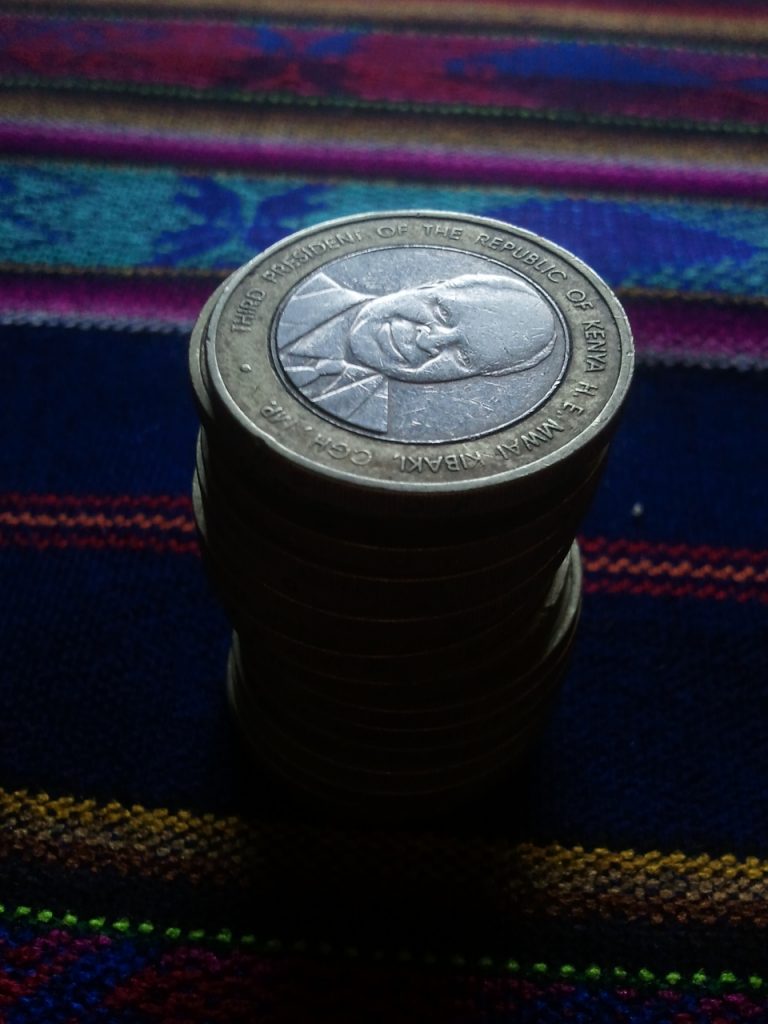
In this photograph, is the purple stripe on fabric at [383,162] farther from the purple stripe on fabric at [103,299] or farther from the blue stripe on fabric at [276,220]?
the purple stripe on fabric at [103,299]

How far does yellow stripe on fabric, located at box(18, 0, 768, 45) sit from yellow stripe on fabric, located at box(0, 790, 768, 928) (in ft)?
5.10

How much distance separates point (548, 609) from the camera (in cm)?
Answer: 78

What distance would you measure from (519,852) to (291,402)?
43 cm

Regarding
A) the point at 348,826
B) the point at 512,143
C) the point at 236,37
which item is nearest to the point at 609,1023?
the point at 348,826

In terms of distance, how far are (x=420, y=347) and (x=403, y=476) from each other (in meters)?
0.11

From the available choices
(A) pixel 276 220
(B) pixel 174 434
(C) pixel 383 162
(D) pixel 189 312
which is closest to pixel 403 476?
(B) pixel 174 434

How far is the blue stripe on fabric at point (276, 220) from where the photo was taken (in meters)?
1.38

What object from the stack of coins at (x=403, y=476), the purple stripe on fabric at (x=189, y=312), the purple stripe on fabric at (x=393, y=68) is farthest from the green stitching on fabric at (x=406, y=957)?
the purple stripe on fabric at (x=393, y=68)

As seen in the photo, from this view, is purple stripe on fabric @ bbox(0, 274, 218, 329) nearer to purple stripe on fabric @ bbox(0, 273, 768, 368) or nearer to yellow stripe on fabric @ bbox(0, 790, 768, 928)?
purple stripe on fabric @ bbox(0, 273, 768, 368)

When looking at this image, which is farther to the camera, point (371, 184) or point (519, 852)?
point (371, 184)

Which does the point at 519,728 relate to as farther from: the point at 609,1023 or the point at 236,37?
the point at 236,37

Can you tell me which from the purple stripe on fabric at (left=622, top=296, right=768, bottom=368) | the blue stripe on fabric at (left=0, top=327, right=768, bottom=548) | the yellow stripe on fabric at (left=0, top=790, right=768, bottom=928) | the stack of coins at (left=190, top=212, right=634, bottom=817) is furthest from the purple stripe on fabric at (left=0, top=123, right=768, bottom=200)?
the yellow stripe on fabric at (left=0, top=790, right=768, bottom=928)

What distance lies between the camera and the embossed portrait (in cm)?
65

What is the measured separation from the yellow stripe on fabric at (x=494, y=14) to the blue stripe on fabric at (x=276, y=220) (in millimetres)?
551
